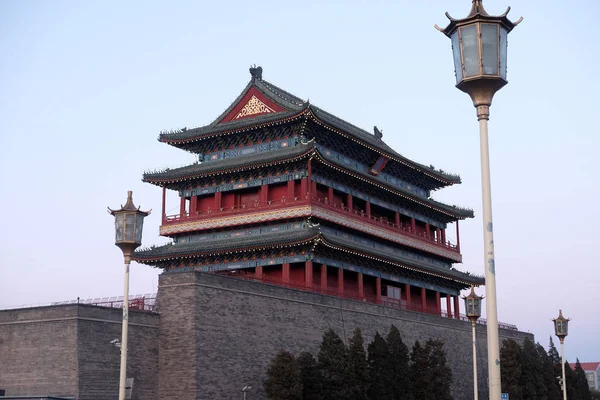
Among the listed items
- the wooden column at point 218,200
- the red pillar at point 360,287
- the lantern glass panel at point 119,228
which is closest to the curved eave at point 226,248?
the wooden column at point 218,200

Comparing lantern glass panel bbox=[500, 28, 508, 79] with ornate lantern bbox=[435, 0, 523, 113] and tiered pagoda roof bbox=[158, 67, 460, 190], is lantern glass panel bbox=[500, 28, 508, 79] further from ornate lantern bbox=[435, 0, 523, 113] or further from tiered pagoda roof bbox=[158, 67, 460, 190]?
tiered pagoda roof bbox=[158, 67, 460, 190]

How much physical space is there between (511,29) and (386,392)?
2432 centimetres

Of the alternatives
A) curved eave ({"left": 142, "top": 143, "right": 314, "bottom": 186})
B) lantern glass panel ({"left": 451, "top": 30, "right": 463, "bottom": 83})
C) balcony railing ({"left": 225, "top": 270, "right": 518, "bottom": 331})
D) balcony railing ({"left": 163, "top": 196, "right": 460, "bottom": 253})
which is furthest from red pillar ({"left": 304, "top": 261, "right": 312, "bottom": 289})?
lantern glass panel ({"left": 451, "top": 30, "right": 463, "bottom": 83})

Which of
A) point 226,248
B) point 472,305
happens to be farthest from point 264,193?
point 472,305

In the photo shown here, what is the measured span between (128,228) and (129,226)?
6 centimetres

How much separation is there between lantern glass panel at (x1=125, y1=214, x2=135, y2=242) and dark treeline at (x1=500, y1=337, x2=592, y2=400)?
2998cm

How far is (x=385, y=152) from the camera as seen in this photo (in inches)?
1966

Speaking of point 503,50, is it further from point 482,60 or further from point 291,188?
point 291,188

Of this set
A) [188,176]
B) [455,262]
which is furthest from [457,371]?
[188,176]

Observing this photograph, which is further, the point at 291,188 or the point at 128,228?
the point at 291,188

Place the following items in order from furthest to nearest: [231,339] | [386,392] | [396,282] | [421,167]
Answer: [421,167] < [396,282] < [386,392] < [231,339]

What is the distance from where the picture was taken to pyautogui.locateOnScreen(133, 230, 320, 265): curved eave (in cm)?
4075

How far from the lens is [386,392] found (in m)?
34.9

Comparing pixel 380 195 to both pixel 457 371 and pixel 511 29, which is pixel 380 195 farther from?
pixel 511 29
